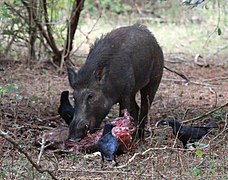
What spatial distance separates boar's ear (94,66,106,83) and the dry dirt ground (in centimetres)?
94

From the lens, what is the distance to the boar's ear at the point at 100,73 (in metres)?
8.02

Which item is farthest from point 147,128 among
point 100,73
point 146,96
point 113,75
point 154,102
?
point 154,102

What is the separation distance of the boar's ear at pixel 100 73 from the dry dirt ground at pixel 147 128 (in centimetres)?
94

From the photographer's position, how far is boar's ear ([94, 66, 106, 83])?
802 cm

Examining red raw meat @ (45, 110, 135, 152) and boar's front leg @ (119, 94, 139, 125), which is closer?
red raw meat @ (45, 110, 135, 152)

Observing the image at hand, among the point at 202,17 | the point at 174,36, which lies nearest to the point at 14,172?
the point at 174,36

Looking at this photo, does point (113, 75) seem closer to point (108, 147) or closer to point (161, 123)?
point (161, 123)

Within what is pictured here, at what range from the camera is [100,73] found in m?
8.07

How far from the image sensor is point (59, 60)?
45.5 feet

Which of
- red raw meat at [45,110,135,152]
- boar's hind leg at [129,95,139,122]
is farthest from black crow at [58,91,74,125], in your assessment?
boar's hind leg at [129,95,139,122]

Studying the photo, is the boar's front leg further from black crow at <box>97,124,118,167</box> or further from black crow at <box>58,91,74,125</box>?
black crow at <box>97,124,118,167</box>

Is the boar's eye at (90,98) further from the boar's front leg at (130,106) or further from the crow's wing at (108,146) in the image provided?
the crow's wing at (108,146)

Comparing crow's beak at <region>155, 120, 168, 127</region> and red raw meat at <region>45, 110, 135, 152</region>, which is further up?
red raw meat at <region>45, 110, 135, 152</region>

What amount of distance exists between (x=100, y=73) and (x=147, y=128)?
1445 mm
